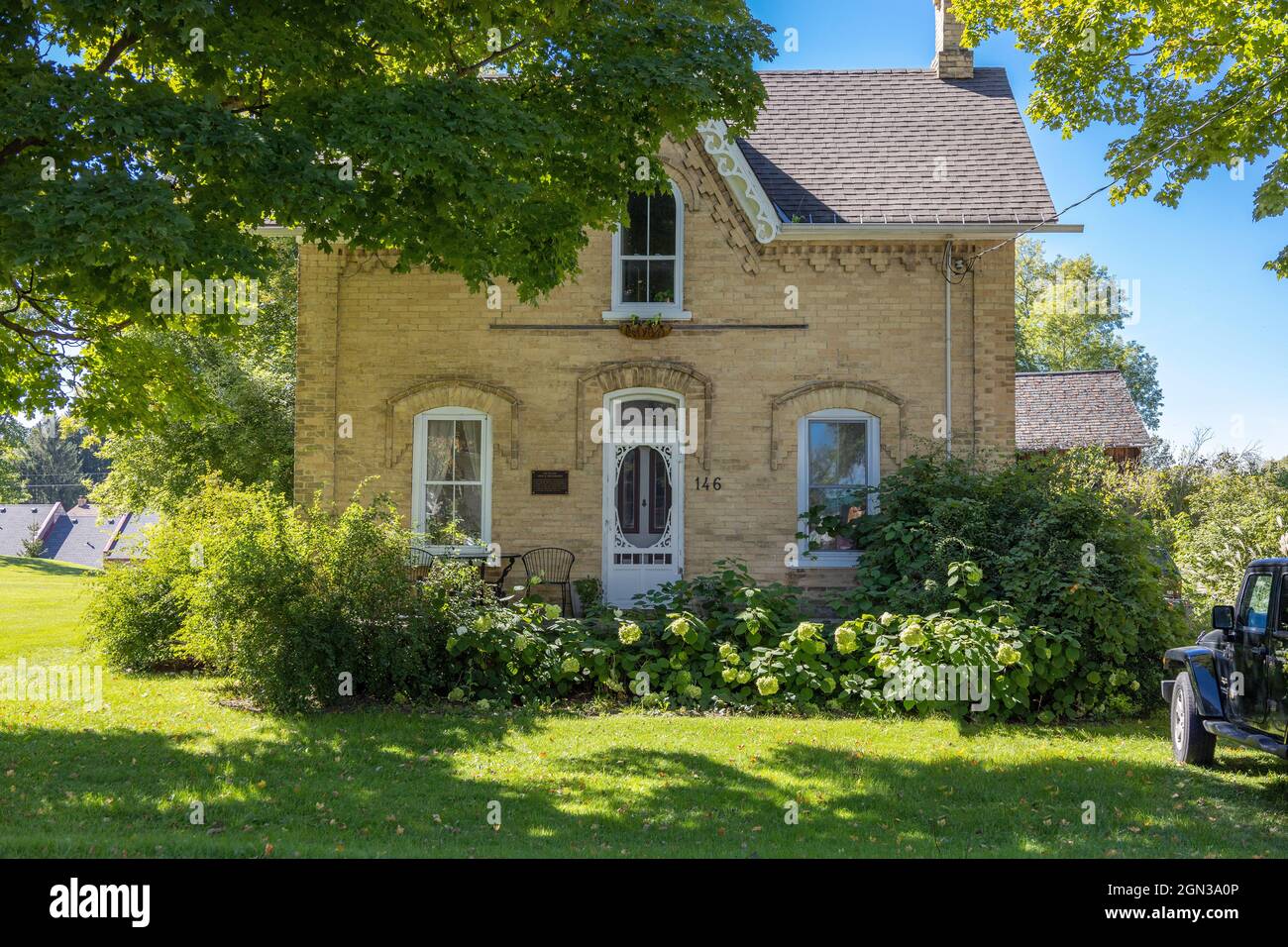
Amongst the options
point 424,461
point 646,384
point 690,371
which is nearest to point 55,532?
point 424,461

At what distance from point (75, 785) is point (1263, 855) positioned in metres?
8.17

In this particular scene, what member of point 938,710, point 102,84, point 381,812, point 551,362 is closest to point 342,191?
point 102,84

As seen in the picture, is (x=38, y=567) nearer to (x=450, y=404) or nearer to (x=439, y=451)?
(x=439, y=451)

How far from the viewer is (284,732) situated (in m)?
9.13

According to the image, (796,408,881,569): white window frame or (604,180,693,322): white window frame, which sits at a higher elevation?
(604,180,693,322): white window frame

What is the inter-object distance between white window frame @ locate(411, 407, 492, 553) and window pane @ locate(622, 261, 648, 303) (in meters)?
2.72

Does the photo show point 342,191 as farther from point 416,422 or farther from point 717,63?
point 416,422

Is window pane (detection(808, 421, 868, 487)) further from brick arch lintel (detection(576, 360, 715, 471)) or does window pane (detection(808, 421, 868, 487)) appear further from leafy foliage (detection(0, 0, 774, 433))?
leafy foliage (detection(0, 0, 774, 433))

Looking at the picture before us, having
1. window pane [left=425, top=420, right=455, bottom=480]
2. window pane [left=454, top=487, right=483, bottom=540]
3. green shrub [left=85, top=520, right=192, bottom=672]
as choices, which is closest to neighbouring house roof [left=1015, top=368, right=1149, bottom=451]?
window pane [left=454, top=487, right=483, bottom=540]

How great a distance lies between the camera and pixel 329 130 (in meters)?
8.18

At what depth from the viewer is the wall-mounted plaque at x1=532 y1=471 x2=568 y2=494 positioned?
13922mm

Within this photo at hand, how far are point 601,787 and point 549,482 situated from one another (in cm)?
693

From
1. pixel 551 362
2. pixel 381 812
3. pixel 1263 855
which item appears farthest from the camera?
pixel 551 362

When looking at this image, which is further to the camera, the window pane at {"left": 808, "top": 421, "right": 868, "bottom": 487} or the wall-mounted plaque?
the window pane at {"left": 808, "top": 421, "right": 868, "bottom": 487}
